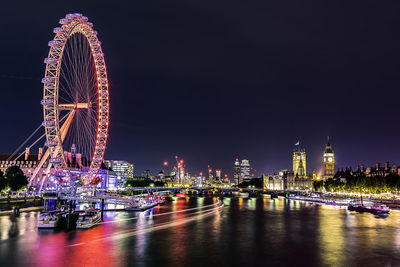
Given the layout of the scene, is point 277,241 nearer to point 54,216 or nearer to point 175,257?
point 175,257

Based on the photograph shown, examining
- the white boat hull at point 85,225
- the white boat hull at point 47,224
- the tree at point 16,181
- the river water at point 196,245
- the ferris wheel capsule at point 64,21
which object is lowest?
the river water at point 196,245

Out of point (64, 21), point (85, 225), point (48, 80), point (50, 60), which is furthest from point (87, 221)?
point (64, 21)

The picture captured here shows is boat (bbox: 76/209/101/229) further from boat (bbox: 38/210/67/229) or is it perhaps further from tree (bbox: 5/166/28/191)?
tree (bbox: 5/166/28/191)

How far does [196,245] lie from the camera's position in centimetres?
4116

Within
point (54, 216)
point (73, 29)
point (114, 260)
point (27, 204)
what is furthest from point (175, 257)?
point (27, 204)

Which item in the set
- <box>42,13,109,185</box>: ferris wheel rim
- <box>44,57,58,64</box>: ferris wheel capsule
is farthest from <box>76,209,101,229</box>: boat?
<box>44,57,58,64</box>: ferris wheel capsule

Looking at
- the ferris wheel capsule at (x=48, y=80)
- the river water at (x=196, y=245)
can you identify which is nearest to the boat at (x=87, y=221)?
the river water at (x=196, y=245)

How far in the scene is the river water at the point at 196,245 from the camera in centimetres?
3328

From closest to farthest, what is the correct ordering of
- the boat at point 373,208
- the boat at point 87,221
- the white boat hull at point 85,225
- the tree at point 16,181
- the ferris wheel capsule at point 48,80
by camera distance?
1. the white boat hull at point 85,225
2. the boat at point 87,221
3. the ferris wheel capsule at point 48,80
4. the boat at point 373,208
5. the tree at point 16,181

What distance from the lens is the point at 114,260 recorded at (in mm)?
32469

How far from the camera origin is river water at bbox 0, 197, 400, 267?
33281 millimetres

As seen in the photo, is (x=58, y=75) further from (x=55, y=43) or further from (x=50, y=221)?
(x=50, y=221)

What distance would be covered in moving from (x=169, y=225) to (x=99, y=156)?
1876cm

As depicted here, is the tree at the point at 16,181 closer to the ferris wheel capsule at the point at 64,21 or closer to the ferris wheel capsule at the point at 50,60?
the ferris wheel capsule at the point at 50,60
